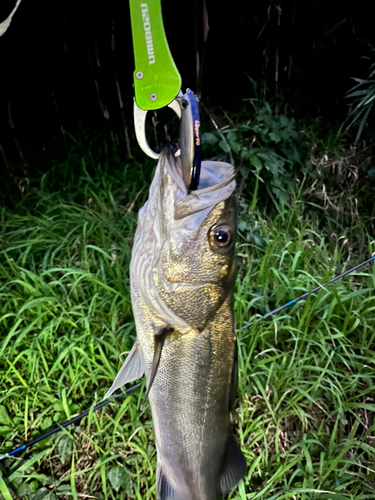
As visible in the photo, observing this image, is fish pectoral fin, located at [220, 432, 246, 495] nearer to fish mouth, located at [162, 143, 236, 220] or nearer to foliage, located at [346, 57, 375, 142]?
fish mouth, located at [162, 143, 236, 220]

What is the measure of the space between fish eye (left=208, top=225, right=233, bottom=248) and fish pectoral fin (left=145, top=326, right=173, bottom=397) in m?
0.27

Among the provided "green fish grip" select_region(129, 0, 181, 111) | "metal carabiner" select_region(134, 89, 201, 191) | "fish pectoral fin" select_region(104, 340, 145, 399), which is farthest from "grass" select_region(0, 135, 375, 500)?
"green fish grip" select_region(129, 0, 181, 111)

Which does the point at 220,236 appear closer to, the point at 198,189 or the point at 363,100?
the point at 198,189

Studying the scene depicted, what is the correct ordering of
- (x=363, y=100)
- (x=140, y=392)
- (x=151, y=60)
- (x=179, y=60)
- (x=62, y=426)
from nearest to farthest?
1. (x=151, y=60)
2. (x=62, y=426)
3. (x=140, y=392)
4. (x=363, y=100)
5. (x=179, y=60)

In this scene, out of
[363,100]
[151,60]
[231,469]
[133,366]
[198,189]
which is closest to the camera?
[151,60]

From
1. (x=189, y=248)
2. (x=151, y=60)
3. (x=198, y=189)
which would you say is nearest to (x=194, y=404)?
(x=189, y=248)

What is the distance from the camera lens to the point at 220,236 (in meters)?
0.98

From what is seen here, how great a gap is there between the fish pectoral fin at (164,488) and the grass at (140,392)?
60cm

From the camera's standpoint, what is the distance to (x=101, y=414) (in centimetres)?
195

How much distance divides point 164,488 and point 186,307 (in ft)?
2.22

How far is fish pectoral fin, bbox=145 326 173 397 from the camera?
3.15ft

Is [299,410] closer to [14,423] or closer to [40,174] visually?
[14,423]

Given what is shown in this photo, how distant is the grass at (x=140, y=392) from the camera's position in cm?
181

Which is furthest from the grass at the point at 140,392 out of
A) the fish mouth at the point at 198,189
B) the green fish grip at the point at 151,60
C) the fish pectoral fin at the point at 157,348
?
the green fish grip at the point at 151,60
